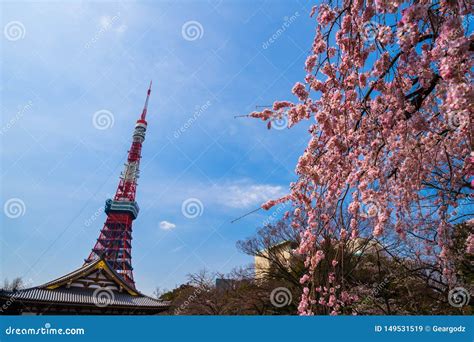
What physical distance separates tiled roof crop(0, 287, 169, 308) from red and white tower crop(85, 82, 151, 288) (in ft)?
52.5

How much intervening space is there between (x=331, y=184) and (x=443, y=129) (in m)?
1.02

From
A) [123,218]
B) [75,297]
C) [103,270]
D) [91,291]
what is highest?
[123,218]

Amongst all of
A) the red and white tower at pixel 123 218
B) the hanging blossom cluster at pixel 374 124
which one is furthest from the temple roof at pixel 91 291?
the red and white tower at pixel 123 218

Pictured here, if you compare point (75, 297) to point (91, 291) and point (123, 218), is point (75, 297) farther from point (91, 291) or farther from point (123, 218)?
point (123, 218)

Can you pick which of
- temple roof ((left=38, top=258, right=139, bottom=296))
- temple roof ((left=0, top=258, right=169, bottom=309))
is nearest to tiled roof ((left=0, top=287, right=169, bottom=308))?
temple roof ((left=0, top=258, right=169, bottom=309))

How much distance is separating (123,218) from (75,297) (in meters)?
21.0

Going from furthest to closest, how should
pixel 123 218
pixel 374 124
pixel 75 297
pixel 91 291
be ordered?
pixel 123 218, pixel 91 291, pixel 75 297, pixel 374 124

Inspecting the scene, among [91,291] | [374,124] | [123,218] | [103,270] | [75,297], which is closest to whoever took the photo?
[374,124]

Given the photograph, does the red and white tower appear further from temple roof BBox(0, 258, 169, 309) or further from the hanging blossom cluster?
the hanging blossom cluster

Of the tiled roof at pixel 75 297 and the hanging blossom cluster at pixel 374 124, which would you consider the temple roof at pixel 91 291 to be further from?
the hanging blossom cluster at pixel 374 124

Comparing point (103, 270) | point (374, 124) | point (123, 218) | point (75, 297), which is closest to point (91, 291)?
point (103, 270)

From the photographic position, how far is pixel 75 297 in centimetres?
1309

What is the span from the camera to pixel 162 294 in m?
30.8

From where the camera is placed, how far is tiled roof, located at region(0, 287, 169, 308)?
12023 mm
